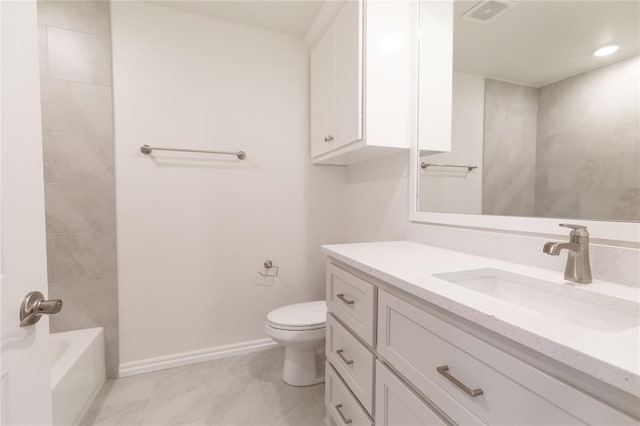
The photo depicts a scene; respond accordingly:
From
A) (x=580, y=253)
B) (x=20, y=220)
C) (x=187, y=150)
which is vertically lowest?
(x=580, y=253)

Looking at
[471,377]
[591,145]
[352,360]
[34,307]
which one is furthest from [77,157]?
[591,145]

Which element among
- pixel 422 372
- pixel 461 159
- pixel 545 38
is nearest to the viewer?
pixel 422 372

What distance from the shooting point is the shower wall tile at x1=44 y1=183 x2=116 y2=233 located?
164 cm

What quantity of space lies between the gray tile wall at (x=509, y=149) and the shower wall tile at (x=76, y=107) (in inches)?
81.4

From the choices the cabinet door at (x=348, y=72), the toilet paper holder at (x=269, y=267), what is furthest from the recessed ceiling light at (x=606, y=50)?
the toilet paper holder at (x=269, y=267)

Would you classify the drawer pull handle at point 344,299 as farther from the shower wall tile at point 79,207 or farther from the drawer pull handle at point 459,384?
the shower wall tile at point 79,207

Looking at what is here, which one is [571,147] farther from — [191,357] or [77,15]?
[77,15]

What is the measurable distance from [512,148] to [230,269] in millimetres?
1786

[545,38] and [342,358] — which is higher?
[545,38]

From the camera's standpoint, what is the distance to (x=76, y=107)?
1.66m

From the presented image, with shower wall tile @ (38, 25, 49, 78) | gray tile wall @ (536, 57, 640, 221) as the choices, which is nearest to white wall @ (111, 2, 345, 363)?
shower wall tile @ (38, 25, 49, 78)

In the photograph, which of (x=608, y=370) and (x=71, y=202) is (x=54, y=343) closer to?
(x=71, y=202)

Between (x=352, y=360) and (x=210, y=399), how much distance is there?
1008 millimetres

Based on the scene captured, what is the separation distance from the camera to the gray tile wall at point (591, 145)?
2.55ft
